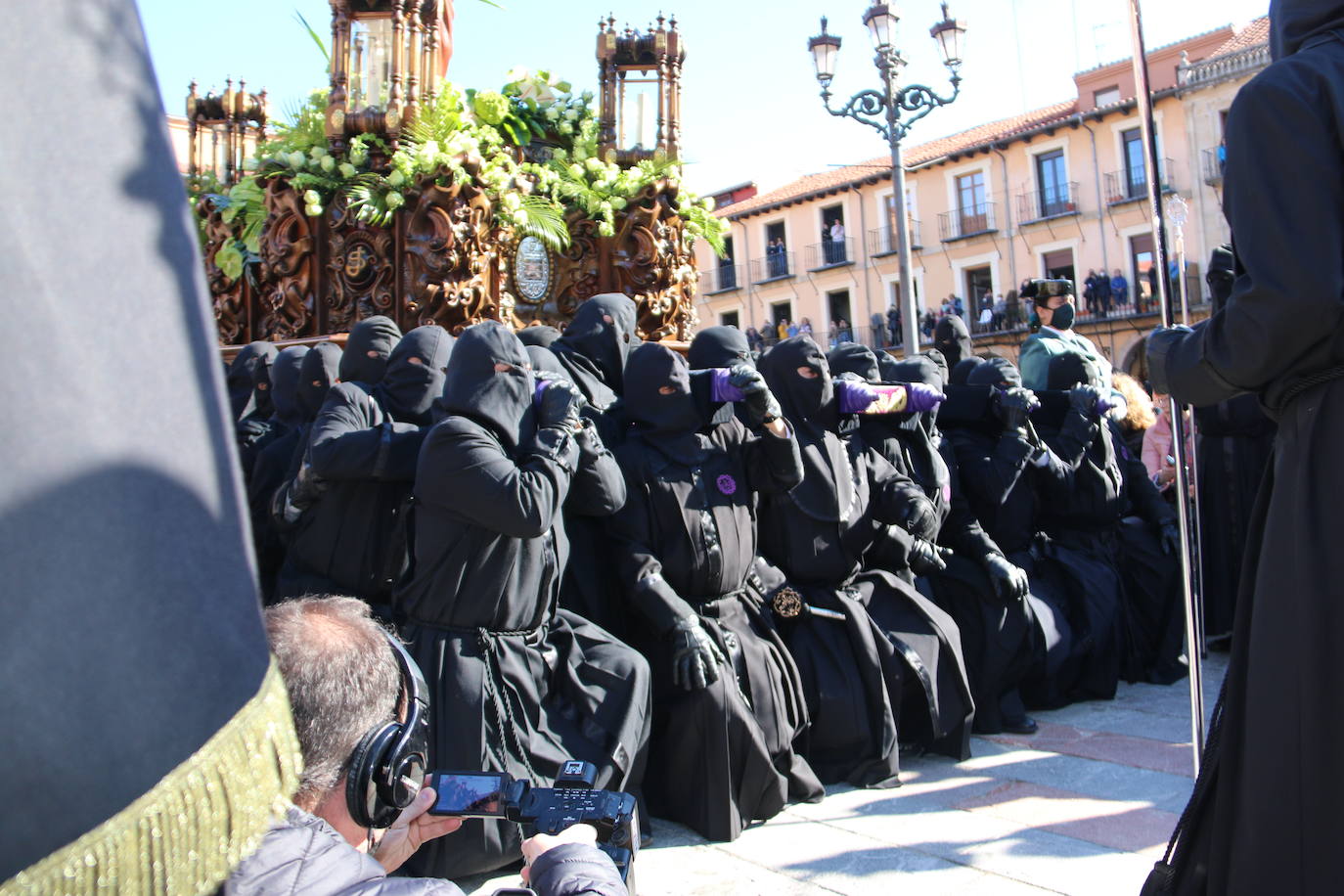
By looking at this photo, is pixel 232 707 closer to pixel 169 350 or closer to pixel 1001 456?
pixel 169 350

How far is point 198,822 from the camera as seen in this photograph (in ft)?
2.78

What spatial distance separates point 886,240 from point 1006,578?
115 feet

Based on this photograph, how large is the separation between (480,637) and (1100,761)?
2914 millimetres

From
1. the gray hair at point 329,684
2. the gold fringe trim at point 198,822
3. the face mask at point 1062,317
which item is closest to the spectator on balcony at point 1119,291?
the face mask at point 1062,317

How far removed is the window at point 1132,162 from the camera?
33.0 m

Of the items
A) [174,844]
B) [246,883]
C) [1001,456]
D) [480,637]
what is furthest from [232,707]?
[1001,456]

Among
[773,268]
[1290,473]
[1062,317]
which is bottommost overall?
[1290,473]

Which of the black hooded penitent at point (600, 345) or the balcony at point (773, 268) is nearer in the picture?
the black hooded penitent at point (600, 345)

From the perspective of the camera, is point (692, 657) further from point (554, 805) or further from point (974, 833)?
point (554, 805)

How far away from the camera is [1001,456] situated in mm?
5875

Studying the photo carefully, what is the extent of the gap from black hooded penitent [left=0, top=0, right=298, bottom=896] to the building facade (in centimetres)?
3111

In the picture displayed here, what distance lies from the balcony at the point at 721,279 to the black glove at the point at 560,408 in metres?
40.3

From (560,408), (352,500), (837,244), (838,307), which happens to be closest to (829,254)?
(837,244)

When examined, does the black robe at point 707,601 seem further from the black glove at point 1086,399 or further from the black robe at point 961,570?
the black glove at point 1086,399
